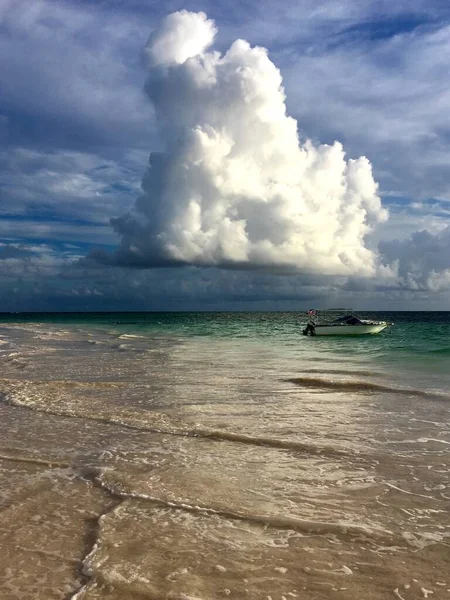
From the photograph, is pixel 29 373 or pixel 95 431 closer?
pixel 95 431

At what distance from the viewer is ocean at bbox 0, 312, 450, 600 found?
5.38m

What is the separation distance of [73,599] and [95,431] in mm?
7309

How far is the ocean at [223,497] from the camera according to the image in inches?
212

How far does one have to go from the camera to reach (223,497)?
7703mm

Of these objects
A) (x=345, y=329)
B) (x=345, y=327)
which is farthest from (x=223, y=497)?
(x=345, y=329)

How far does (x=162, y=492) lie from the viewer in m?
7.87

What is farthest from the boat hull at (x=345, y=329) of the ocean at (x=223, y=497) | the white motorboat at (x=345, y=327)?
the ocean at (x=223, y=497)

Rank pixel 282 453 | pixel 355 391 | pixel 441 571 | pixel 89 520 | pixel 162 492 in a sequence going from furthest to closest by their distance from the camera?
1. pixel 355 391
2. pixel 282 453
3. pixel 162 492
4. pixel 89 520
5. pixel 441 571

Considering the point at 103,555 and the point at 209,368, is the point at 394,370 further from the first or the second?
the point at 103,555

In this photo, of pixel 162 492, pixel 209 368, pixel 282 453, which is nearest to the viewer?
pixel 162 492

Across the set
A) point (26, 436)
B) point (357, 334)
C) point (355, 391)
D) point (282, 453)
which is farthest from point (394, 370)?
point (357, 334)

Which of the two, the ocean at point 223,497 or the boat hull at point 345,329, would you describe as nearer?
the ocean at point 223,497

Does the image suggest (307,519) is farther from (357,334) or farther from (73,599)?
(357,334)

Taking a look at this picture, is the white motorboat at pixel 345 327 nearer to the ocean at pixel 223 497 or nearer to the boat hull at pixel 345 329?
the boat hull at pixel 345 329
